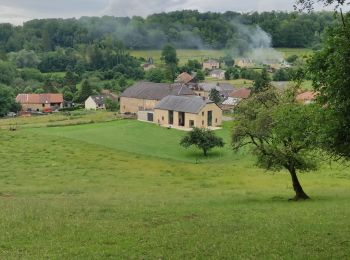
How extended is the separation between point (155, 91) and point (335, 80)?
307ft

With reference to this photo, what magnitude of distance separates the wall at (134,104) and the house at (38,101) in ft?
70.5

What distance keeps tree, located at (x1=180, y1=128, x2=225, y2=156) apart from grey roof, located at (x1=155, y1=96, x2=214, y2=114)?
22.4 meters

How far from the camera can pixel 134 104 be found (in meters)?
109

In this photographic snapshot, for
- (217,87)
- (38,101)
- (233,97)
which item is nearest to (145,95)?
(233,97)

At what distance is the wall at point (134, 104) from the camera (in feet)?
346

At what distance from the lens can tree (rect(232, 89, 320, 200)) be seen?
73.1 feet

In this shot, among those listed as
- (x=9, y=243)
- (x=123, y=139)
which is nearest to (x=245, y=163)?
(x=123, y=139)

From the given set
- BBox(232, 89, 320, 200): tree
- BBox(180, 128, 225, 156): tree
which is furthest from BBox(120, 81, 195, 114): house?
BBox(232, 89, 320, 200): tree

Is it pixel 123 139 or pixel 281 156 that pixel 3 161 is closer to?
pixel 123 139

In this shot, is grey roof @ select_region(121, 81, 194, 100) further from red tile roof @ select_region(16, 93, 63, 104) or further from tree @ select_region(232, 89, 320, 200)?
tree @ select_region(232, 89, 320, 200)

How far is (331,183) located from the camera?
4216 centimetres

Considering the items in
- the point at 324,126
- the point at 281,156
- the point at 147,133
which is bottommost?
the point at 147,133

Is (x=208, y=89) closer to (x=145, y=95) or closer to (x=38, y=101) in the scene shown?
(x=145, y=95)

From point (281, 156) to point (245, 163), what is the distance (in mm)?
23617
